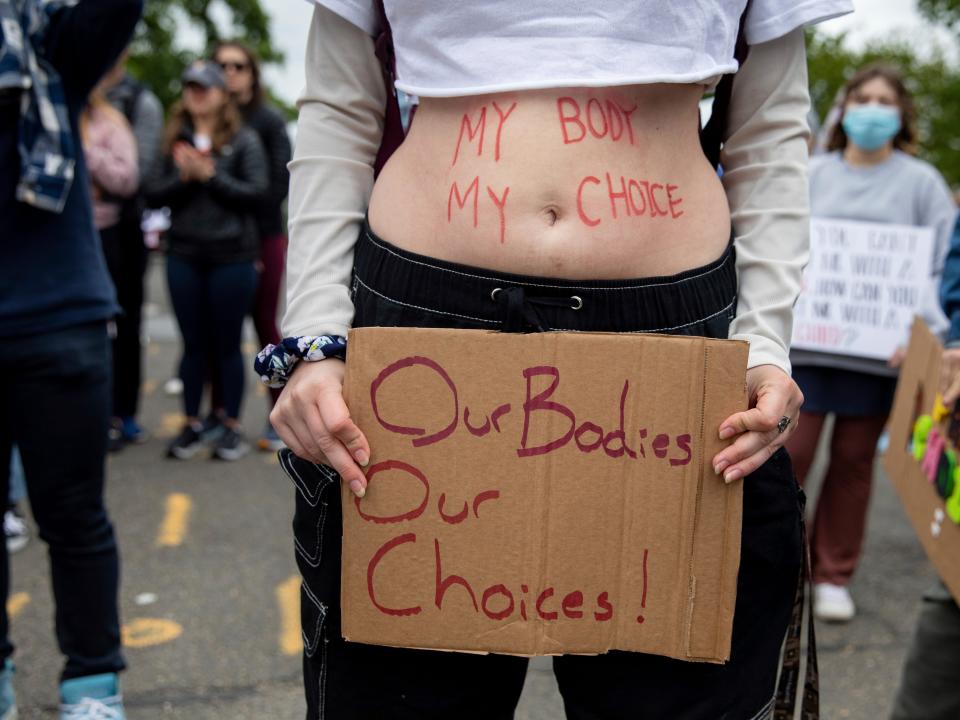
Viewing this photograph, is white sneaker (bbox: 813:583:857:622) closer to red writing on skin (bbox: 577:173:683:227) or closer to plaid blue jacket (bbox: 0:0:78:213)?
red writing on skin (bbox: 577:173:683:227)

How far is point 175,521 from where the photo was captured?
4.21 m

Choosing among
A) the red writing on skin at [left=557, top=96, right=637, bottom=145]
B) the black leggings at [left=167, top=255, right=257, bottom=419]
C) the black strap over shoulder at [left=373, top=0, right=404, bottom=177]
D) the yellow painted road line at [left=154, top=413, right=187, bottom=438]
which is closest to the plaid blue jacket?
the black strap over shoulder at [left=373, top=0, right=404, bottom=177]

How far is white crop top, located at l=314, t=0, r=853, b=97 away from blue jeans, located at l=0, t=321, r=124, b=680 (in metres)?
1.23

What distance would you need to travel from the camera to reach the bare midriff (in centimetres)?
131

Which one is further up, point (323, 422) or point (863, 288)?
point (323, 422)

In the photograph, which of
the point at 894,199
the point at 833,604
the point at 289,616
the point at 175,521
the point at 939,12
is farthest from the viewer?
the point at 939,12

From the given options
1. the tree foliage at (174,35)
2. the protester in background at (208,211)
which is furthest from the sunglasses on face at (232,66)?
the tree foliage at (174,35)

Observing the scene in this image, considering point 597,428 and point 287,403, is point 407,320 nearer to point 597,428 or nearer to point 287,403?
point 287,403

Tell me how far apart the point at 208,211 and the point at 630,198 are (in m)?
3.97

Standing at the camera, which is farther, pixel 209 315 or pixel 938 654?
pixel 209 315

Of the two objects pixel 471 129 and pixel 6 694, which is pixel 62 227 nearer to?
pixel 6 694

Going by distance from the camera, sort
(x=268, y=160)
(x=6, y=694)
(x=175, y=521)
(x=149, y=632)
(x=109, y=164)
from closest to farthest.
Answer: (x=6, y=694), (x=149, y=632), (x=175, y=521), (x=109, y=164), (x=268, y=160)

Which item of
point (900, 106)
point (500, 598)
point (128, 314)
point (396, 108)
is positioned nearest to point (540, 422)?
point (500, 598)

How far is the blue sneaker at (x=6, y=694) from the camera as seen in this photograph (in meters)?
2.43
